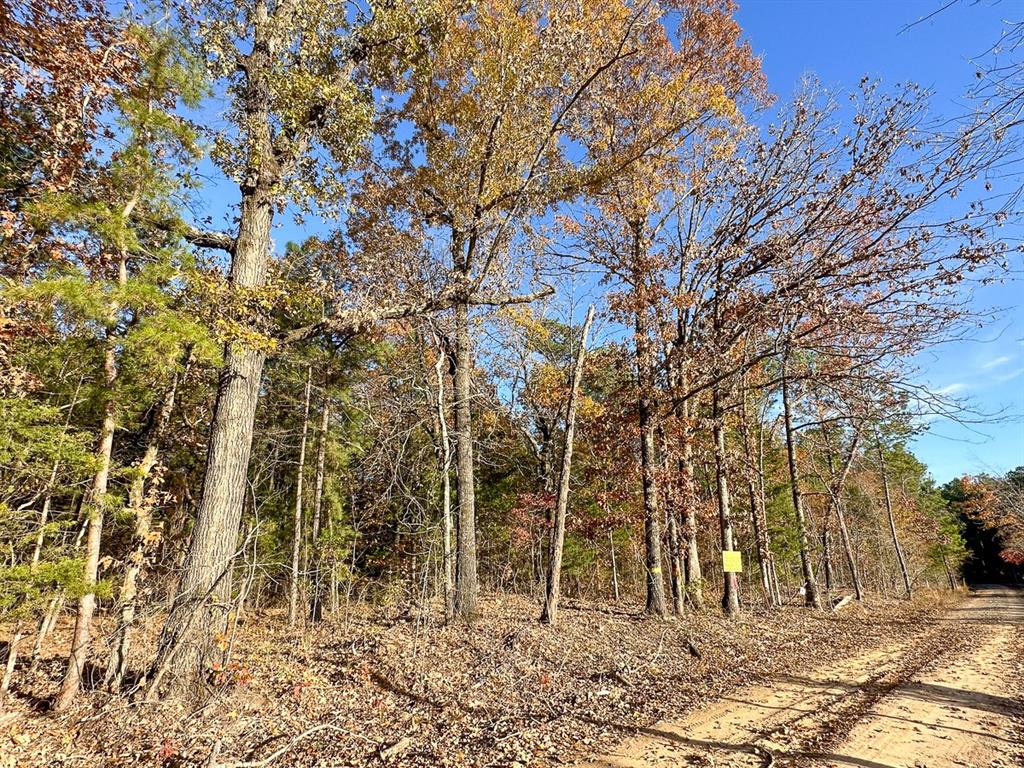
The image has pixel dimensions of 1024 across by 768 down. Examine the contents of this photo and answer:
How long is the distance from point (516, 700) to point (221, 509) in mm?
4367

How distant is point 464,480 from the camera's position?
36.8 feet

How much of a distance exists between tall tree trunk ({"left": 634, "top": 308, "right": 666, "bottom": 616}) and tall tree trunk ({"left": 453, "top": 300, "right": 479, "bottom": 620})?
448cm

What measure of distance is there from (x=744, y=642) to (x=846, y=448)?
15.8 m

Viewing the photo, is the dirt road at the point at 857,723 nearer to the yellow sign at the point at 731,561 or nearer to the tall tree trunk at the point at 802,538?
the yellow sign at the point at 731,561

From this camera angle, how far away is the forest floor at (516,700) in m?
4.42

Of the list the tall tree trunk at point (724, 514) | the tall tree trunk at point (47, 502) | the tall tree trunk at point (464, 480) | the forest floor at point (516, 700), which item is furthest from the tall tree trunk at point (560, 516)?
the tall tree trunk at point (47, 502)

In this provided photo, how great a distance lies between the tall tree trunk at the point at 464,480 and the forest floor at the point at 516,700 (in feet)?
2.36

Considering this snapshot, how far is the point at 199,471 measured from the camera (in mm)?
12922

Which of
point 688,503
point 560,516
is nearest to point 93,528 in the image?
point 560,516

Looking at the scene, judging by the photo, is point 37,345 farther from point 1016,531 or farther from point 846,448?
point 1016,531

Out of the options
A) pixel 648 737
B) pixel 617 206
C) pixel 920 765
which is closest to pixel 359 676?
pixel 648 737

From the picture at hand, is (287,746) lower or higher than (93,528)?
lower

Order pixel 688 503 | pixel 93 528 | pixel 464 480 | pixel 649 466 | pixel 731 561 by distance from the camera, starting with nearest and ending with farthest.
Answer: pixel 93 528, pixel 464 480, pixel 731 561, pixel 649 466, pixel 688 503

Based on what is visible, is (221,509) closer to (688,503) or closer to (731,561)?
(688,503)
